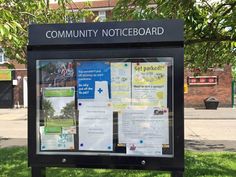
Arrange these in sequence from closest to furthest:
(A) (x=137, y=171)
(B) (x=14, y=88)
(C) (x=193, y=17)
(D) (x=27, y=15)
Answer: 1. (C) (x=193, y=17)
2. (A) (x=137, y=171)
3. (D) (x=27, y=15)
4. (B) (x=14, y=88)

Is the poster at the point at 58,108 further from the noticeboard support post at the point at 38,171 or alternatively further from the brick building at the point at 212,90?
the brick building at the point at 212,90

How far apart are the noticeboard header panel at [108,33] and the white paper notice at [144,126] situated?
0.67 meters

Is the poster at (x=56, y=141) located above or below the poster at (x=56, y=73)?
below

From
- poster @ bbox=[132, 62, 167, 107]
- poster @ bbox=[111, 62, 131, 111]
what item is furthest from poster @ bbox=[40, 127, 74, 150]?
poster @ bbox=[132, 62, 167, 107]

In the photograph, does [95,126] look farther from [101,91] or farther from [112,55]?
[112,55]

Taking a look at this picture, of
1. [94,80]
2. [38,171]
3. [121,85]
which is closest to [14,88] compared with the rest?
[38,171]

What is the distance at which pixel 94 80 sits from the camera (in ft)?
14.5

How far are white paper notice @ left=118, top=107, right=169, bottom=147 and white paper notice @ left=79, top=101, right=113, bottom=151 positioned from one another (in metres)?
0.11

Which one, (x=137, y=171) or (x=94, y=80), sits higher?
Answer: (x=94, y=80)

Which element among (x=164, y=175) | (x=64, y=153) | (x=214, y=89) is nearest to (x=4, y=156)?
Answer: (x=164, y=175)

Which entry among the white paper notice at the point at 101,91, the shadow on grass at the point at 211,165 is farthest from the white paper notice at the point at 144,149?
the shadow on grass at the point at 211,165

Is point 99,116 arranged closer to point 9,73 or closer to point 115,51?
point 115,51

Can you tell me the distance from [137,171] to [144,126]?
415cm

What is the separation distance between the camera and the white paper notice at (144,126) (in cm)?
428
